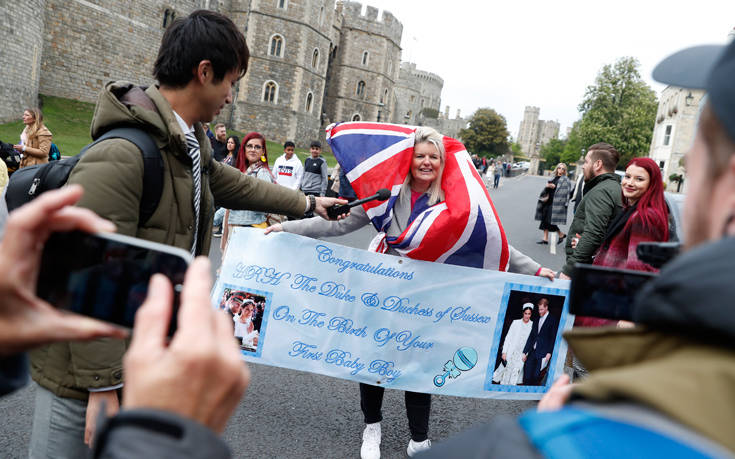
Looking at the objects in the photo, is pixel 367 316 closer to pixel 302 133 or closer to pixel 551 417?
pixel 551 417

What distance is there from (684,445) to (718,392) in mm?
71

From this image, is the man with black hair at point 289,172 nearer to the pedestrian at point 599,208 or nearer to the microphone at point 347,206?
the pedestrian at point 599,208

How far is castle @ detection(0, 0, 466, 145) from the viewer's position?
2628 centimetres

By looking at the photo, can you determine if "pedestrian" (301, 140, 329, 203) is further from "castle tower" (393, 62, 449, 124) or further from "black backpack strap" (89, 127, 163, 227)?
"castle tower" (393, 62, 449, 124)

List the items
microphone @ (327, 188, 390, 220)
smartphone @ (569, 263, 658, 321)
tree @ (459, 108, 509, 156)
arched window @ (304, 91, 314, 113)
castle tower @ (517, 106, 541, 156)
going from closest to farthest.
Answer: smartphone @ (569, 263, 658, 321) < microphone @ (327, 188, 390, 220) < arched window @ (304, 91, 314, 113) < tree @ (459, 108, 509, 156) < castle tower @ (517, 106, 541, 156)

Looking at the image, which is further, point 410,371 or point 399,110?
point 399,110

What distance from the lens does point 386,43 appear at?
165 feet

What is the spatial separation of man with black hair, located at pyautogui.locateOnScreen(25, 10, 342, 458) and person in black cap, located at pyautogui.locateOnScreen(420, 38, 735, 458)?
4.78 ft

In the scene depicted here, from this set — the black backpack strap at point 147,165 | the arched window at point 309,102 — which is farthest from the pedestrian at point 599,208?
the arched window at point 309,102

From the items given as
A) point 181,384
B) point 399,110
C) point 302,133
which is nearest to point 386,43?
point 302,133

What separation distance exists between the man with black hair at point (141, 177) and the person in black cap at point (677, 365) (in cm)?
146

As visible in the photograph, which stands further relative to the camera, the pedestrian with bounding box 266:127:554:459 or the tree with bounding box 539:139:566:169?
the tree with bounding box 539:139:566:169

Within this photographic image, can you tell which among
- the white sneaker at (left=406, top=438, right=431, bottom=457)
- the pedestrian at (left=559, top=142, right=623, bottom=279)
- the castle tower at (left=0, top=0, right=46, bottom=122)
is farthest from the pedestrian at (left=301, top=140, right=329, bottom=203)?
the castle tower at (left=0, top=0, right=46, bottom=122)

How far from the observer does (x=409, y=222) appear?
334 centimetres
